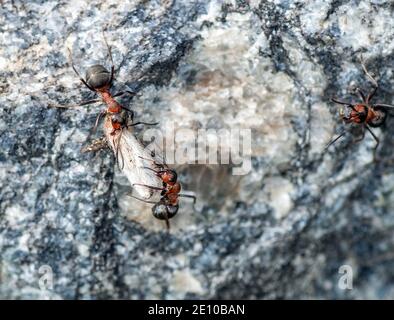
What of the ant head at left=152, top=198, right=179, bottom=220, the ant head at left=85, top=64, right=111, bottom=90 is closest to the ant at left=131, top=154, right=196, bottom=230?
the ant head at left=152, top=198, right=179, bottom=220

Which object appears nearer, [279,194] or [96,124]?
[96,124]

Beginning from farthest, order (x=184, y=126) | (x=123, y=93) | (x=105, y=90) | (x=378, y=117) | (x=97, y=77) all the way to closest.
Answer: (x=378, y=117) < (x=184, y=126) < (x=123, y=93) < (x=105, y=90) < (x=97, y=77)

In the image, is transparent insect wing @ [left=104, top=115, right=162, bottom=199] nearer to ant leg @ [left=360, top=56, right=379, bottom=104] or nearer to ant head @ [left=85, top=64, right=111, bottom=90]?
ant head @ [left=85, top=64, right=111, bottom=90]

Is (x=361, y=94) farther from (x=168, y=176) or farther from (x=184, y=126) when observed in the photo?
(x=168, y=176)

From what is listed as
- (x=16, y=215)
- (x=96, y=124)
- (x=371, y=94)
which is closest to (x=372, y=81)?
(x=371, y=94)

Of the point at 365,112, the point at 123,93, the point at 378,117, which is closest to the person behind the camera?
the point at 123,93

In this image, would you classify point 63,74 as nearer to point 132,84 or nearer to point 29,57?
point 29,57
